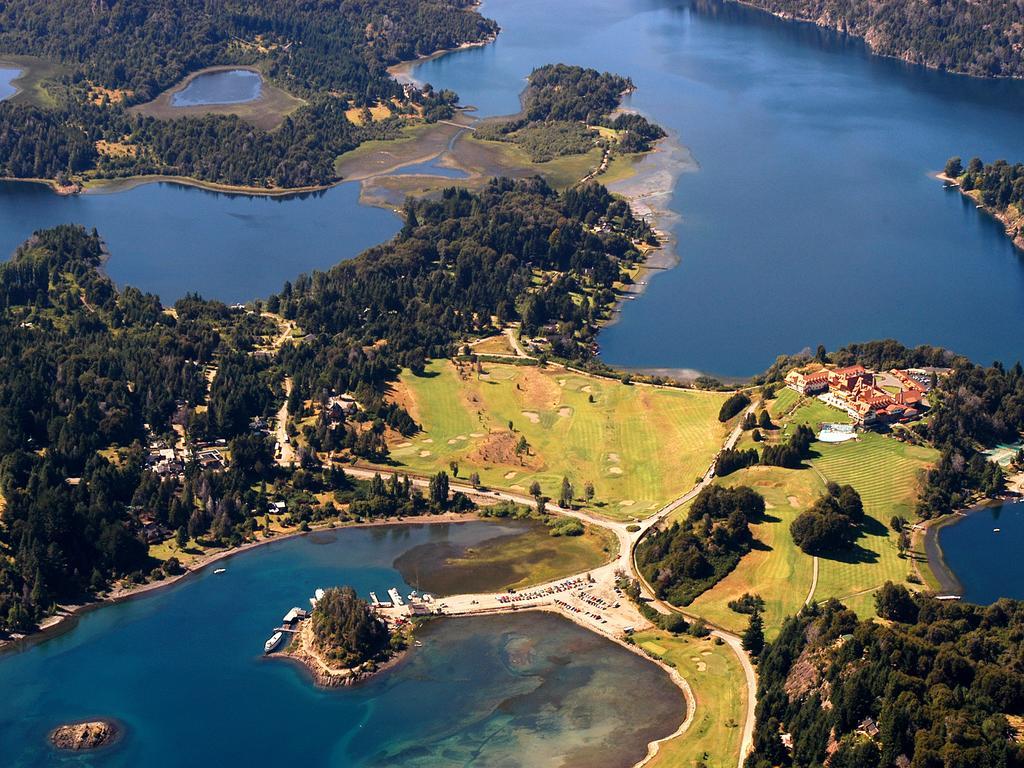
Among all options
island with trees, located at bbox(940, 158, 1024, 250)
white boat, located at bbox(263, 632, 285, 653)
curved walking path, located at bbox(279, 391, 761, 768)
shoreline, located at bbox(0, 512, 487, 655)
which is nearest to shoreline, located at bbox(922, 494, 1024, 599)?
curved walking path, located at bbox(279, 391, 761, 768)

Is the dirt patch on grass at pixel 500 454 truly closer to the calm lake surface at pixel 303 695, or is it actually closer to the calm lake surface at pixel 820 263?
the calm lake surface at pixel 820 263

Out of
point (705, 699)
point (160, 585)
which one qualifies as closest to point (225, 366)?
point (160, 585)

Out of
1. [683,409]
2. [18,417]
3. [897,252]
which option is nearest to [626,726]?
[683,409]

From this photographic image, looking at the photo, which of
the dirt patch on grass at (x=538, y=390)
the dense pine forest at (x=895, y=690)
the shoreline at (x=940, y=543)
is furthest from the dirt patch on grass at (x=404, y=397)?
the dense pine forest at (x=895, y=690)

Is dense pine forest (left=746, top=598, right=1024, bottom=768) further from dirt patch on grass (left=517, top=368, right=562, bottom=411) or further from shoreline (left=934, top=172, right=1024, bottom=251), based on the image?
shoreline (left=934, top=172, right=1024, bottom=251)

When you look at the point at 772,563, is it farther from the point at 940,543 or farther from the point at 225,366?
the point at 225,366

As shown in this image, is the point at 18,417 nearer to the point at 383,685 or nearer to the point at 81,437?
the point at 81,437
